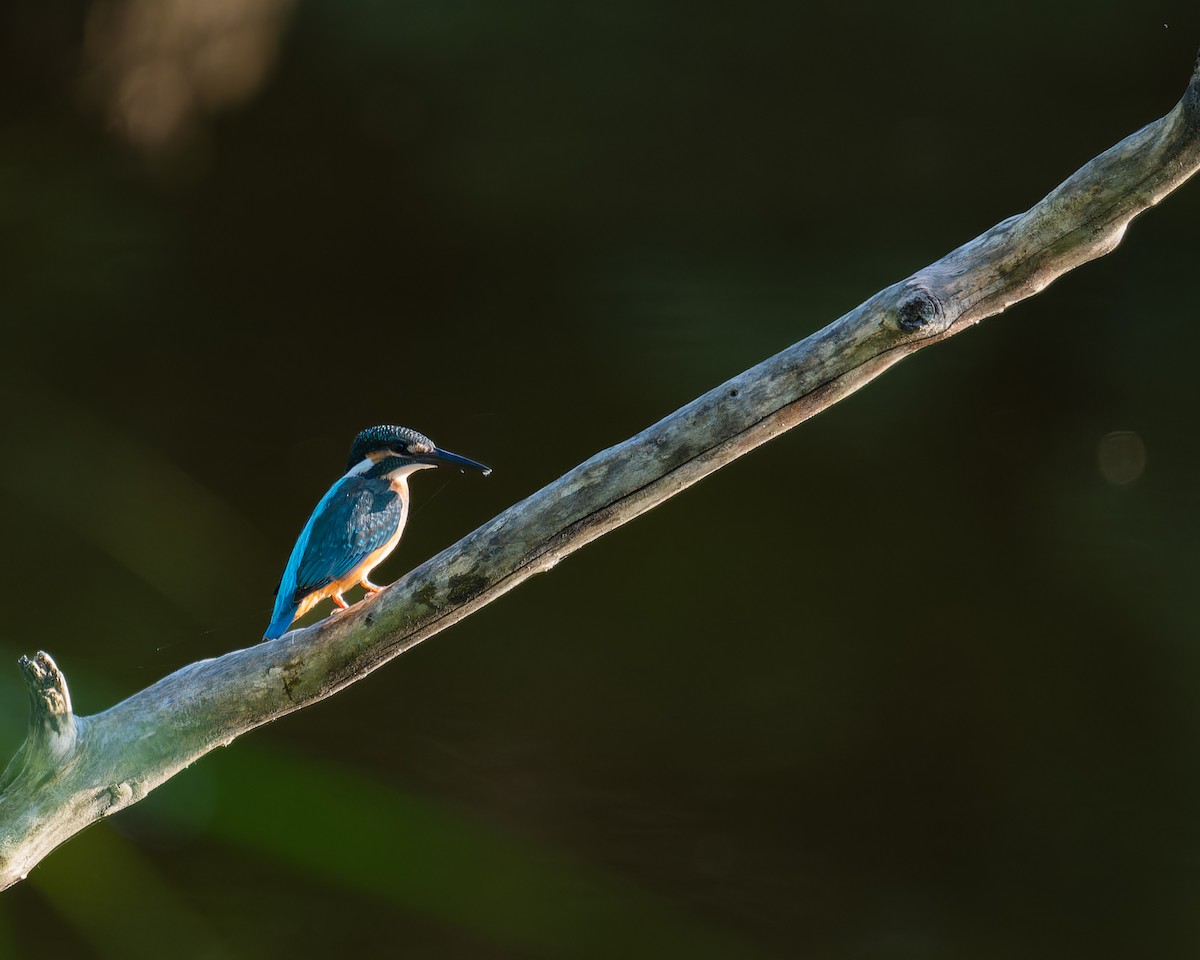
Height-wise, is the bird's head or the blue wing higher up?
the bird's head

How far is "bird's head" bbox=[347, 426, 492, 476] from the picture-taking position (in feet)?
5.50

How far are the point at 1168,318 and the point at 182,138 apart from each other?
2.57 m

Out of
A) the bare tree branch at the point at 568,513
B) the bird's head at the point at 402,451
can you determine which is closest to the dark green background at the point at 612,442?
the bird's head at the point at 402,451

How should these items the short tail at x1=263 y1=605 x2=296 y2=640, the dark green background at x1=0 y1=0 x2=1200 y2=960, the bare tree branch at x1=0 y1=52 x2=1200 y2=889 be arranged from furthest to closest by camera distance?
the dark green background at x1=0 y1=0 x2=1200 y2=960 < the short tail at x1=263 y1=605 x2=296 y2=640 < the bare tree branch at x1=0 y1=52 x2=1200 y2=889

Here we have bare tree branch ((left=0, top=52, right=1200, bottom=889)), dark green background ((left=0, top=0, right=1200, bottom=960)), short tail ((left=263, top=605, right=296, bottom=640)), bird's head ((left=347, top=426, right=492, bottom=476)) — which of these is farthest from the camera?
dark green background ((left=0, top=0, right=1200, bottom=960))

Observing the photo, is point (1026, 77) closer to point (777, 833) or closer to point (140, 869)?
point (777, 833)

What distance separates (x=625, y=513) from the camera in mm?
1247

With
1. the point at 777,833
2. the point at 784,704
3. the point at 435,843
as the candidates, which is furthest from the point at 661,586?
the point at 435,843

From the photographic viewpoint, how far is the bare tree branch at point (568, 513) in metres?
1.14

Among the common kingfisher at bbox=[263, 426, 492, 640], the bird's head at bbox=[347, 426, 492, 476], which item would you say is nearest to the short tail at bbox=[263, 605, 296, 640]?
the common kingfisher at bbox=[263, 426, 492, 640]

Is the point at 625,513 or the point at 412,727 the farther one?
the point at 412,727

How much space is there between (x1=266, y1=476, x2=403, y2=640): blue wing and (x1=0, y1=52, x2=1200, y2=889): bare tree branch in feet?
0.60

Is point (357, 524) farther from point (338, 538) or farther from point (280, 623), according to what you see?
point (280, 623)

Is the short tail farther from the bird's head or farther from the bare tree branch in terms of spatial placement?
the bird's head
